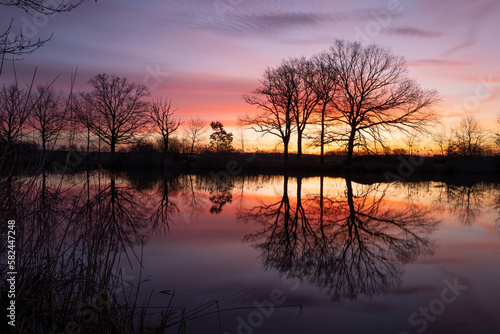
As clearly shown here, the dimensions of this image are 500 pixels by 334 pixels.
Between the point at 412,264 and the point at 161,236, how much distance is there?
5.39 m

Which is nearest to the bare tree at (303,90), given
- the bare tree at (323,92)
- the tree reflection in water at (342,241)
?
the bare tree at (323,92)

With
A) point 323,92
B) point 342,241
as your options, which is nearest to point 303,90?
point 323,92

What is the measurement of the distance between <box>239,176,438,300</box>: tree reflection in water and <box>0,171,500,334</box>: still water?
0.04 metres

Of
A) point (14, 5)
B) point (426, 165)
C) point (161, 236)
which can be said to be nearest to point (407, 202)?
point (161, 236)

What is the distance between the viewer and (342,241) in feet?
27.6

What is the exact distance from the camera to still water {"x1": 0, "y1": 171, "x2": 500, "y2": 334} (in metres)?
3.85

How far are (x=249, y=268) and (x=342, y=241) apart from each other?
9.52 ft

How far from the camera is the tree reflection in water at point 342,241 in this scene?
19.6 feet

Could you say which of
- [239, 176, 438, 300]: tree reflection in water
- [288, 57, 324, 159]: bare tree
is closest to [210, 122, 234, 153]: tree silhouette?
[288, 57, 324, 159]: bare tree

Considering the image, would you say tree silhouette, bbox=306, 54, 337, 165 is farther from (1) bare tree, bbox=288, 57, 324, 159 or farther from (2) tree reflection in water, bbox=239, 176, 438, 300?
(2) tree reflection in water, bbox=239, 176, 438, 300

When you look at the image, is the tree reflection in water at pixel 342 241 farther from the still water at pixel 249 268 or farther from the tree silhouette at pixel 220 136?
the tree silhouette at pixel 220 136

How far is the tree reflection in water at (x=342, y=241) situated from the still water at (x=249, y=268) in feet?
0.12

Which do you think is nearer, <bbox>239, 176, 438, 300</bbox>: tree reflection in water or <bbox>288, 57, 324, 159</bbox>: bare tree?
<bbox>239, 176, 438, 300</bbox>: tree reflection in water

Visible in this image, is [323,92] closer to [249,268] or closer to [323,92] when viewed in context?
[323,92]
